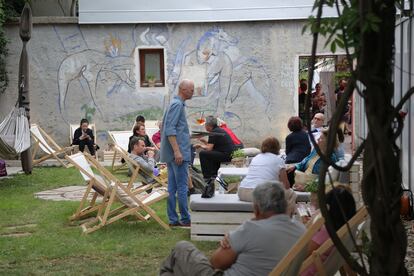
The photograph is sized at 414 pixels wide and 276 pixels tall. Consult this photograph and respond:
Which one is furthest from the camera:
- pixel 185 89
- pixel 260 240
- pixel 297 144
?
pixel 297 144

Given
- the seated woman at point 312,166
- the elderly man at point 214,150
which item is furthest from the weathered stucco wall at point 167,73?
the seated woman at point 312,166

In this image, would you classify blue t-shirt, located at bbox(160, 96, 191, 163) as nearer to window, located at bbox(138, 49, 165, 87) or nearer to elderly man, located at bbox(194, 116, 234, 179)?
elderly man, located at bbox(194, 116, 234, 179)

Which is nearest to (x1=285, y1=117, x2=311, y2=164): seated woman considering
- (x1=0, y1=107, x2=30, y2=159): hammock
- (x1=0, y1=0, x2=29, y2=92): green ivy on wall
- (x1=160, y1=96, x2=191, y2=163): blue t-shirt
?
(x1=160, y1=96, x2=191, y2=163): blue t-shirt

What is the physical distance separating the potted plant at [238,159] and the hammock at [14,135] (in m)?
3.86

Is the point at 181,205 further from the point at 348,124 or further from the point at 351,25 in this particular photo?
the point at 348,124

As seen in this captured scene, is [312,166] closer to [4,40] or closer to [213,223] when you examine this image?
[213,223]

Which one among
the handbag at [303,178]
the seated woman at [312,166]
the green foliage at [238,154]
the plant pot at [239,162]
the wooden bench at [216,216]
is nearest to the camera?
the wooden bench at [216,216]

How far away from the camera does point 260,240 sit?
4.73 m

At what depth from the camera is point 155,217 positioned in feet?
29.0

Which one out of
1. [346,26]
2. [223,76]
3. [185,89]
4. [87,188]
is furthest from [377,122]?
[223,76]

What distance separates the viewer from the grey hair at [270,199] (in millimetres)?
Result: 4883

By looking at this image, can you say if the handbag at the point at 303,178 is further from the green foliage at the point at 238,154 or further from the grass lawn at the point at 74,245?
the green foliage at the point at 238,154

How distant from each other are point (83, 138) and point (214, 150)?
Answer: 556 centimetres

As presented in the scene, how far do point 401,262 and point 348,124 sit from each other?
18368mm
